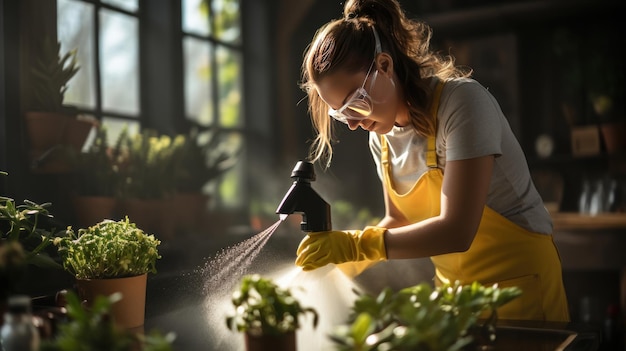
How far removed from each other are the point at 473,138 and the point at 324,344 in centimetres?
60

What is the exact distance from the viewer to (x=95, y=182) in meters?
2.48

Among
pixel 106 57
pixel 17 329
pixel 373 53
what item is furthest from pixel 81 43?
pixel 17 329

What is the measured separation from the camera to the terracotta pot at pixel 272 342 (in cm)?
98

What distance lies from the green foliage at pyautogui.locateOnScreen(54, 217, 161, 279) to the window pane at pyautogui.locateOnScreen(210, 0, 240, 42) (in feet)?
9.22

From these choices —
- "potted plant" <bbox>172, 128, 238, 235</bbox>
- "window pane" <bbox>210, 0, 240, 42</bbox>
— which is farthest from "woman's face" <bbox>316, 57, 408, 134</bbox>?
"window pane" <bbox>210, 0, 240, 42</bbox>

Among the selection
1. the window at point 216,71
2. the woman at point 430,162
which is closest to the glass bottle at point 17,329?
the woman at point 430,162

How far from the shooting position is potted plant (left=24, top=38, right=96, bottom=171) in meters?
2.11

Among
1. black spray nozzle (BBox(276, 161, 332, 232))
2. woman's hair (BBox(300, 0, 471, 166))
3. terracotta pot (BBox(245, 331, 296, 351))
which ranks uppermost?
woman's hair (BBox(300, 0, 471, 166))

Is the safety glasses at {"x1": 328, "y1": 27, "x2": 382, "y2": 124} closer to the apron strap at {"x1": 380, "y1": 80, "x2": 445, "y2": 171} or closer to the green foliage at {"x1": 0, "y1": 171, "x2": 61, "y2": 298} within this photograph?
the apron strap at {"x1": 380, "y1": 80, "x2": 445, "y2": 171}

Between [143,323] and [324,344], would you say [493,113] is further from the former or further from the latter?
[143,323]

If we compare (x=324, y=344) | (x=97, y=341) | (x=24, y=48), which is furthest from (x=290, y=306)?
(x=24, y=48)

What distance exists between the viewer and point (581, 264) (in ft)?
12.4

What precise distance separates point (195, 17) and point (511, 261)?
271cm

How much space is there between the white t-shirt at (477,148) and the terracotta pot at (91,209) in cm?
98
